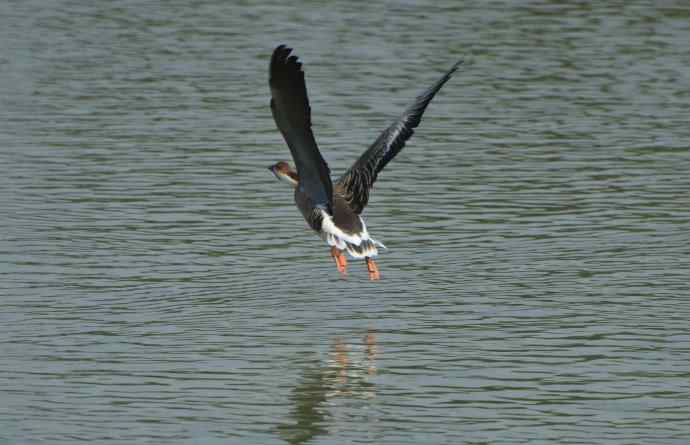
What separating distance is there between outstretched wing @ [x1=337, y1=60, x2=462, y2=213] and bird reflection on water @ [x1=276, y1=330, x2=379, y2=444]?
1835 mm

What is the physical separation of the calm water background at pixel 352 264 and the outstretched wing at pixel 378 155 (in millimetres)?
775

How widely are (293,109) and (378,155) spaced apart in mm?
2009

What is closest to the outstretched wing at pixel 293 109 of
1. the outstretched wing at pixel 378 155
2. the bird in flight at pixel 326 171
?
the bird in flight at pixel 326 171

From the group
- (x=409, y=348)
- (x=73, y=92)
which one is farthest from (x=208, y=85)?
(x=409, y=348)

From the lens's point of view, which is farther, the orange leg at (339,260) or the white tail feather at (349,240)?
the orange leg at (339,260)

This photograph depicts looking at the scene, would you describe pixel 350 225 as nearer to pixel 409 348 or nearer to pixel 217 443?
pixel 409 348

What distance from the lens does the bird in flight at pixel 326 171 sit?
34.8ft

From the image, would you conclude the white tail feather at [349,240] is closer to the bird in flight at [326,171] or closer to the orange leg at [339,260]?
the bird in flight at [326,171]

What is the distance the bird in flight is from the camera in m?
10.6

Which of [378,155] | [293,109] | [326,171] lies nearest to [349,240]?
[326,171]

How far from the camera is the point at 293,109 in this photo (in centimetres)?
1075

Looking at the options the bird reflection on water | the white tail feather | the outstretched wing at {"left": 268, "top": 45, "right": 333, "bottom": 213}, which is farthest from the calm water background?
the outstretched wing at {"left": 268, "top": 45, "right": 333, "bottom": 213}

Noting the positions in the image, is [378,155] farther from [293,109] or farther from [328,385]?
[328,385]

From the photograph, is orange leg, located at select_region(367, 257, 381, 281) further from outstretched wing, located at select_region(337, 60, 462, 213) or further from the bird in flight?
outstretched wing, located at select_region(337, 60, 462, 213)
